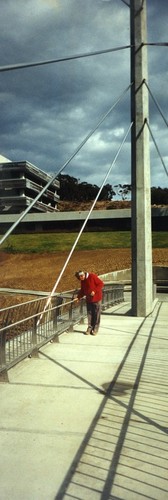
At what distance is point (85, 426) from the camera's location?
17.8ft

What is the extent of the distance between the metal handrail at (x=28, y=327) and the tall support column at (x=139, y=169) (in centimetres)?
336

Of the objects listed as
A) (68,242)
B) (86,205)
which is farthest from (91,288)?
(86,205)

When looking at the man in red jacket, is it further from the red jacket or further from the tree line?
the tree line

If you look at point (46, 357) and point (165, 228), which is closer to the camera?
point (46, 357)

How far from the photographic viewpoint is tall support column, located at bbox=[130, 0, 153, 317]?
16.9m

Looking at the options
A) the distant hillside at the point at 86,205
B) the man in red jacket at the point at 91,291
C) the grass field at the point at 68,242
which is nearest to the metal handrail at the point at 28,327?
the man in red jacket at the point at 91,291

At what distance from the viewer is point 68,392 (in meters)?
6.70

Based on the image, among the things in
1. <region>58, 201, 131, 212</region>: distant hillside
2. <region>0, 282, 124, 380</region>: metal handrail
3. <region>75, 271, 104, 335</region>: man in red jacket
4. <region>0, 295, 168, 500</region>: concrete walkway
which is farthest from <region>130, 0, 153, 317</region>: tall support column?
<region>58, 201, 131, 212</region>: distant hillside

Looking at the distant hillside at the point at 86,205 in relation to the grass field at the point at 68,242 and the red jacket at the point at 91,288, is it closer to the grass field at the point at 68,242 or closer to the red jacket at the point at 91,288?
the grass field at the point at 68,242

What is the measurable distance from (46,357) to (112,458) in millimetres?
4441

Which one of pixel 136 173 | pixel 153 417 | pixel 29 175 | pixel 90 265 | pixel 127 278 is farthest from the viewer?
pixel 29 175

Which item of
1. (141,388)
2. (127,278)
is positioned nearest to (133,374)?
(141,388)

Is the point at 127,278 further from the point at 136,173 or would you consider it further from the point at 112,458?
the point at 112,458

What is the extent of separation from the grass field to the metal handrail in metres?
41.9
